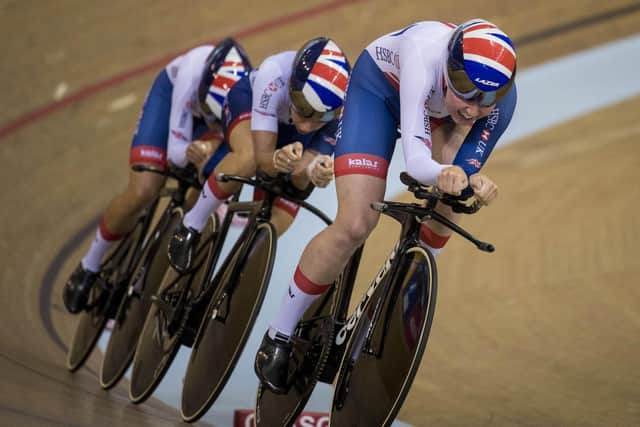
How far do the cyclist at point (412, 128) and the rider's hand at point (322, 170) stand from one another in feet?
0.62

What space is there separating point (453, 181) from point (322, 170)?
826 mm

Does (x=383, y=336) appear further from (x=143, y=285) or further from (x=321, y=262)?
(x=143, y=285)

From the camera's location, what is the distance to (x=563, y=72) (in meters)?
8.44

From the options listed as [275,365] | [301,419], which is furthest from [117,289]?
[275,365]

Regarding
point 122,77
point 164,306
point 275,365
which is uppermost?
point 122,77

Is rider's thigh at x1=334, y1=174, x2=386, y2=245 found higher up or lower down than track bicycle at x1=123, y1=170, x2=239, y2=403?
higher up

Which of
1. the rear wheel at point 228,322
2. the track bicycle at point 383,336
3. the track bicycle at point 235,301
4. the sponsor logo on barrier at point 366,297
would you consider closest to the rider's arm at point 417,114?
the track bicycle at point 383,336

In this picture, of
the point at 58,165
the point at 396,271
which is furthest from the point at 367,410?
the point at 58,165

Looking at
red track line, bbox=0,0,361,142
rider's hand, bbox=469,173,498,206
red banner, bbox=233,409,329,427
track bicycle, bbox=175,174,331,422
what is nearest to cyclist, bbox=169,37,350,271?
track bicycle, bbox=175,174,331,422

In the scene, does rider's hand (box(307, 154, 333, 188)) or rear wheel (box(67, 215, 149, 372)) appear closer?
rider's hand (box(307, 154, 333, 188))

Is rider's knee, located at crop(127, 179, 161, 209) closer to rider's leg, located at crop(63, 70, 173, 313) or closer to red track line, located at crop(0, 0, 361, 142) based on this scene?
rider's leg, located at crop(63, 70, 173, 313)

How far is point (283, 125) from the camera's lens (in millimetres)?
4043

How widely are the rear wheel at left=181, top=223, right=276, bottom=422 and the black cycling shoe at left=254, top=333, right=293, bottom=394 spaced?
240mm

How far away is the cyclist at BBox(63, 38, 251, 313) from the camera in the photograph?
176 inches
